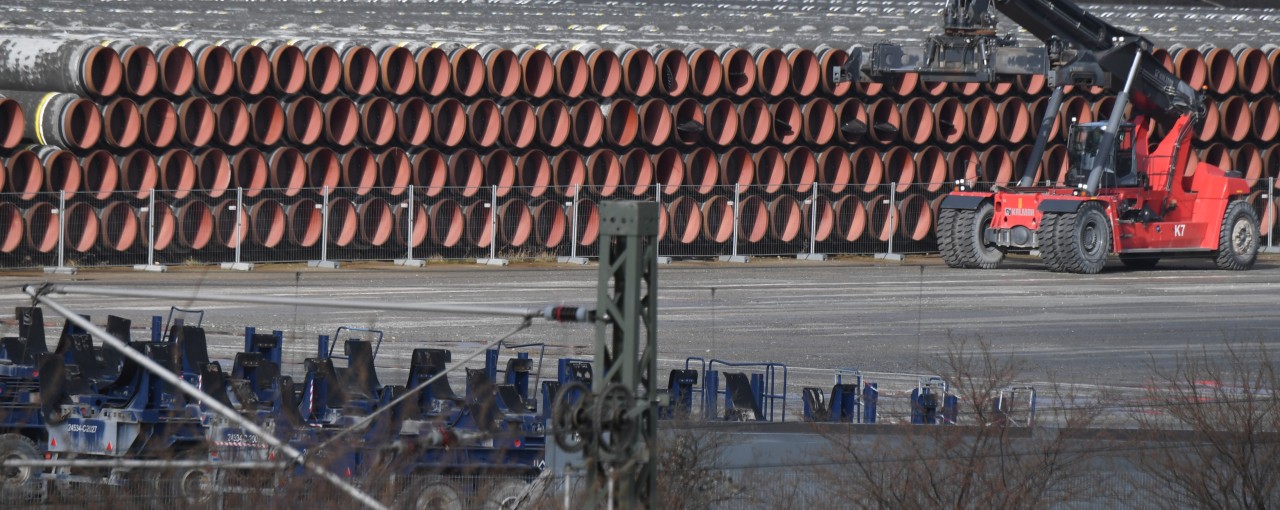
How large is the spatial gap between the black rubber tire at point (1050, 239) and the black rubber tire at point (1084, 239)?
0.19 ft

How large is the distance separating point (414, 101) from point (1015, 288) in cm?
1088

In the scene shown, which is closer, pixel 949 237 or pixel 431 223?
pixel 949 237

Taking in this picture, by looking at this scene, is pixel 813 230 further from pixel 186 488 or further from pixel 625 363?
pixel 625 363

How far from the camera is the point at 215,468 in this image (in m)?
7.67

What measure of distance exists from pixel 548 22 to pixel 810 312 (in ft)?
45.6

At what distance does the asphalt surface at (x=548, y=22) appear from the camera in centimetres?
3023

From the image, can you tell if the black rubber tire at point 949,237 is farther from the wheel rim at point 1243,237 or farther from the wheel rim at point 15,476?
the wheel rim at point 15,476

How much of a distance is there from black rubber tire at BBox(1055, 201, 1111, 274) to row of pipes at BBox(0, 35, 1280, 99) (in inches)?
205

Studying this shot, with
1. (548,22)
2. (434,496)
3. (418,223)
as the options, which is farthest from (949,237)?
(434,496)

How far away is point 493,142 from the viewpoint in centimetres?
2948

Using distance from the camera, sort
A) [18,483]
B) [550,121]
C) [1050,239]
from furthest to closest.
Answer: [550,121]
[1050,239]
[18,483]

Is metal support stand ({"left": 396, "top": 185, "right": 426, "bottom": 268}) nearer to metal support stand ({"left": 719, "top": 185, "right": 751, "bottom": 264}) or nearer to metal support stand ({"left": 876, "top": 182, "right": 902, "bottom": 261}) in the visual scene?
metal support stand ({"left": 719, "top": 185, "right": 751, "bottom": 264})

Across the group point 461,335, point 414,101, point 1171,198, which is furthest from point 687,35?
point 461,335

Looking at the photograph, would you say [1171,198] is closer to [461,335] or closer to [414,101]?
[414,101]
